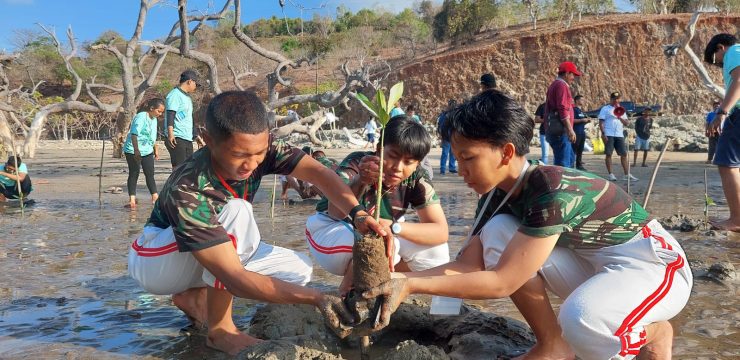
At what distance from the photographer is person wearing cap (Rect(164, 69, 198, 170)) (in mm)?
7234

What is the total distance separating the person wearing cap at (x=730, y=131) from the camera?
4.55 meters

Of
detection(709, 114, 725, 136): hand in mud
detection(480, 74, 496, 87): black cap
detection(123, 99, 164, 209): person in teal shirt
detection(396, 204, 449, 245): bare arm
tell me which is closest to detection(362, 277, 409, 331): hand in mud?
detection(396, 204, 449, 245): bare arm

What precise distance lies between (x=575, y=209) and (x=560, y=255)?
31 cm

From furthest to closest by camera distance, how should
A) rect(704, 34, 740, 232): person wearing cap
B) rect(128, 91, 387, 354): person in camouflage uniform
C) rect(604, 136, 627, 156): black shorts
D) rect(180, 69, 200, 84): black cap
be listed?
1. rect(604, 136, 627, 156): black shorts
2. rect(180, 69, 200, 84): black cap
3. rect(704, 34, 740, 232): person wearing cap
4. rect(128, 91, 387, 354): person in camouflage uniform

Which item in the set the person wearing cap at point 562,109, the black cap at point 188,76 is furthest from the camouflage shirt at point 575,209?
the black cap at point 188,76

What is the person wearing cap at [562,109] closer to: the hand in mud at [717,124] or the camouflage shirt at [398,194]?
the hand in mud at [717,124]

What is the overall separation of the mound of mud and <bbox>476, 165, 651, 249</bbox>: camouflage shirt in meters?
0.59

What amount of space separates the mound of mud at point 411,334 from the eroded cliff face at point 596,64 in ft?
87.8

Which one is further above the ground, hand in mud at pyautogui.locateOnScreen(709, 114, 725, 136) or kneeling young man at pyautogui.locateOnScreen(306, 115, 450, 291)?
hand in mud at pyautogui.locateOnScreen(709, 114, 725, 136)

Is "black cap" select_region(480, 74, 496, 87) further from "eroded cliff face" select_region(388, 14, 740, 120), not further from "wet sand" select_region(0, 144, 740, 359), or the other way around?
"eroded cliff face" select_region(388, 14, 740, 120)

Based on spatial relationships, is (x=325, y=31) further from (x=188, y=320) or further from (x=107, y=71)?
(x=188, y=320)

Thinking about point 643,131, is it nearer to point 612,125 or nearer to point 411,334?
point 612,125

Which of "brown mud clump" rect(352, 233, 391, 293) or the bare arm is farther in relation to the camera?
the bare arm

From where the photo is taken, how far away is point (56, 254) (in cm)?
455
